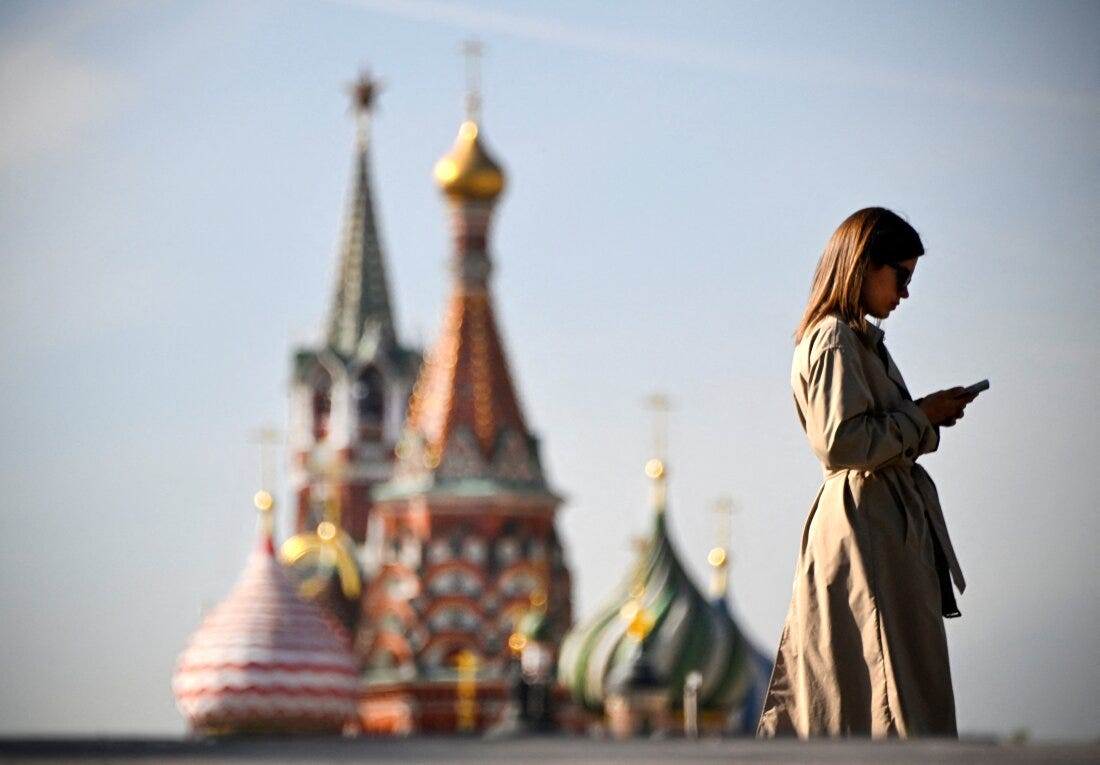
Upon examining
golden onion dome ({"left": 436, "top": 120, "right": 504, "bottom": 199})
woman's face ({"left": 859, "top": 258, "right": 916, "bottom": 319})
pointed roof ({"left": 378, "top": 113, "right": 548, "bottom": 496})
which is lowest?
woman's face ({"left": 859, "top": 258, "right": 916, "bottom": 319})

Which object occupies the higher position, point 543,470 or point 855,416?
point 543,470

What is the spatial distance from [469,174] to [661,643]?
11619mm

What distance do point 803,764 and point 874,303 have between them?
1.90 metres

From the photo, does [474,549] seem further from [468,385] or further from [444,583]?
[468,385]

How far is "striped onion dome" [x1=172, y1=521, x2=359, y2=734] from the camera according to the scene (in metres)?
55.1

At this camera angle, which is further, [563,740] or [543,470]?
[543,470]

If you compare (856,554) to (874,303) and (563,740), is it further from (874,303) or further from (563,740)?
(563,740)

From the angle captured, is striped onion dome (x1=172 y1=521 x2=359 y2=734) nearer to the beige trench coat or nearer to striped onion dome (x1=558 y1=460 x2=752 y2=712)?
striped onion dome (x1=558 y1=460 x2=752 y2=712)

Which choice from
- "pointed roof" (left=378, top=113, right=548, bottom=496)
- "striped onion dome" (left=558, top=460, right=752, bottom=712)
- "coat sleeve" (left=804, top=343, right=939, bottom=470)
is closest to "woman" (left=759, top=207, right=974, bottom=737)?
"coat sleeve" (left=804, top=343, right=939, bottom=470)

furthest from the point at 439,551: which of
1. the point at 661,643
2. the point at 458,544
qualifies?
the point at 661,643

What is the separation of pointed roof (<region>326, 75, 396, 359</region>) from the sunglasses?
188ft

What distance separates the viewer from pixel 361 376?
211 ft

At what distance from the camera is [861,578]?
6703mm

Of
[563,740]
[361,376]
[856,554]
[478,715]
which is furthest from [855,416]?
[361,376]
